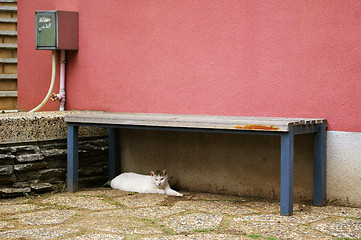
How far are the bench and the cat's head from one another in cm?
56

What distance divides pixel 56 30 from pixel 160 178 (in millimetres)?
2301

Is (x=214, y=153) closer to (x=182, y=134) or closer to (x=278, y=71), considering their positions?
(x=182, y=134)

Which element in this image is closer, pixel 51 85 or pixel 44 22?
pixel 44 22

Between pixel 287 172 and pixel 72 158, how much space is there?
226 cm

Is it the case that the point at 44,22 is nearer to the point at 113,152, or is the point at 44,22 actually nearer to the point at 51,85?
the point at 51,85

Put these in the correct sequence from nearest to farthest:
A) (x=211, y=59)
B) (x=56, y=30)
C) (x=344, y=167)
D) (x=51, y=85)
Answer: (x=344, y=167) → (x=211, y=59) → (x=56, y=30) → (x=51, y=85)

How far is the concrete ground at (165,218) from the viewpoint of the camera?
11.5ft

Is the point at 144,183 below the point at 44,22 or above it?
below

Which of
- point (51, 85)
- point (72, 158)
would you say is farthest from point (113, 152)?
point (51, 85)

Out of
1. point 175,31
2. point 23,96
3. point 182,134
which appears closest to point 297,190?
point 182,134

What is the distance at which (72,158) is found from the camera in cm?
507

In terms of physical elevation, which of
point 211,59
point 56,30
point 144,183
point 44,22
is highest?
point 44,22

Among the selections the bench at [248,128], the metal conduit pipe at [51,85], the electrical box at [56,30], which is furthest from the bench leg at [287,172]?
the metal conduit pipe at [51,85]

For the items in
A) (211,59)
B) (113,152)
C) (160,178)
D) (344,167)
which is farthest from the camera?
(113,152)
